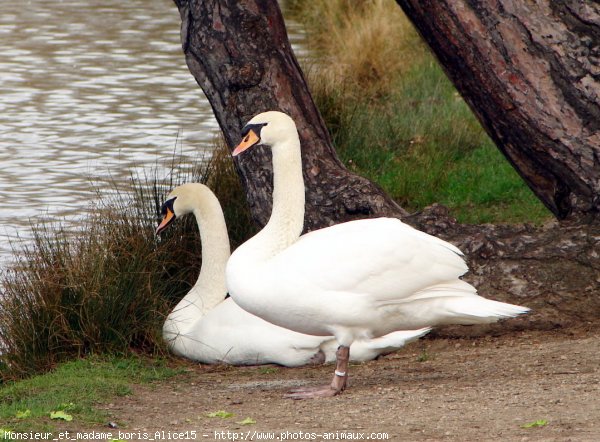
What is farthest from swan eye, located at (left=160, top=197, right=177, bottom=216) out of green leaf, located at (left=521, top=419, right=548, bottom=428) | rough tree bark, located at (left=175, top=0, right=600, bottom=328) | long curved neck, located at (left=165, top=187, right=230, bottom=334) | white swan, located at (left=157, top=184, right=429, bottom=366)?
green leaf, located at (left=521, top=419, right=548, bottom=428)

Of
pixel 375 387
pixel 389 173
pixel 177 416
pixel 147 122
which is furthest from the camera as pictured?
pixel 147 122

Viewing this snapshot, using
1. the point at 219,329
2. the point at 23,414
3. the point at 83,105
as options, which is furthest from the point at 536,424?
the point at 83,105

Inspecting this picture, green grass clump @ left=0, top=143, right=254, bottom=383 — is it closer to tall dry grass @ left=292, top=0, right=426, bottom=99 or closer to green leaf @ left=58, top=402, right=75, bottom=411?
green leaf @ left=58, top=402, right=75, bottom=411

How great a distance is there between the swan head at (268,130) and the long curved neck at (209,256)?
142 cm

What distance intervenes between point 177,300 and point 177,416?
A: 7.68 feet

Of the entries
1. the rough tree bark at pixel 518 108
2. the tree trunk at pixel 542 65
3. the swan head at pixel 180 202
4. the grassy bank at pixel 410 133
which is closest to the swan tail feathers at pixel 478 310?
the rough tree bark at pixel 518 108

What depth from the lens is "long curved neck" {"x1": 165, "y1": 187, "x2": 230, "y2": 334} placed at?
7.34 metres

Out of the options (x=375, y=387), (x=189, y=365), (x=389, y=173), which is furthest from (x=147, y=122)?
(x=375, y=387)

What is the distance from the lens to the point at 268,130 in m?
6.02

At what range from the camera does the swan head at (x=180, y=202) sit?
24.4 ft

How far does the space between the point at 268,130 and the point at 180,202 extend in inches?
62.5

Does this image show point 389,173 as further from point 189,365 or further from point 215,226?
point 189,365

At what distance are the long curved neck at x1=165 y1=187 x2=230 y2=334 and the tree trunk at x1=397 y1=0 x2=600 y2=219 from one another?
1.77 metres

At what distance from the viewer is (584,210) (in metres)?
6.93
